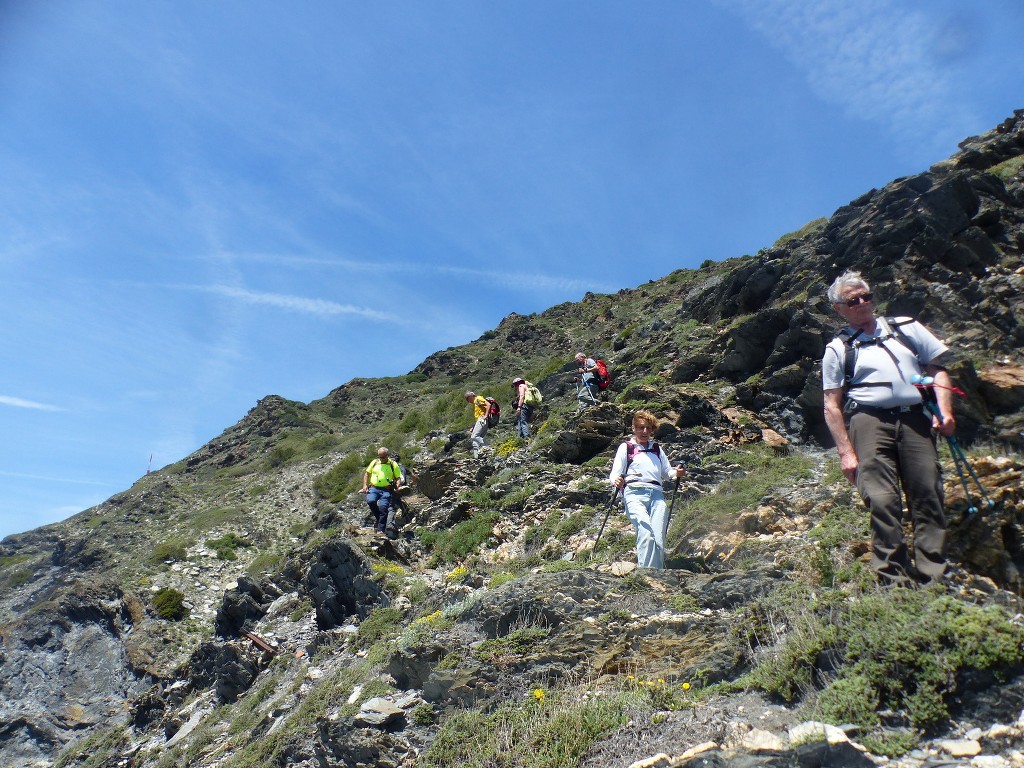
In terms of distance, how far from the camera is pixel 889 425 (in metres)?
4.08

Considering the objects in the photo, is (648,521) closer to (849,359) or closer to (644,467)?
(644,467)

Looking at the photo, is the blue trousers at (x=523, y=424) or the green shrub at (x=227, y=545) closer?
the blue trousers at (x=523, y=424)

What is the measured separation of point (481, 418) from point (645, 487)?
37.6 ft

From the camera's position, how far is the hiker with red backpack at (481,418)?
17.7m

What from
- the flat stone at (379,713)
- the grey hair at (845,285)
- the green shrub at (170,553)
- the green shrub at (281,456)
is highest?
the green shrub at (281,456)

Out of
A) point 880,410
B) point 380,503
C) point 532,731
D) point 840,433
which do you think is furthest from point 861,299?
point 380,503

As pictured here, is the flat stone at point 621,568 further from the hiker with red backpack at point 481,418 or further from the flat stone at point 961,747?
the hiker with red backpack at point 481,418

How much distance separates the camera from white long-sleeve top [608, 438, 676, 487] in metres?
6.80

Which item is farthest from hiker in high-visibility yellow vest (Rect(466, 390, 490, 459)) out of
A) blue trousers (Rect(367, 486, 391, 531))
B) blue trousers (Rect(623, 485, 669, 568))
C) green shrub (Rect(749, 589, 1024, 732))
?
green shrub (Rect(749, 589, 1024, 732))

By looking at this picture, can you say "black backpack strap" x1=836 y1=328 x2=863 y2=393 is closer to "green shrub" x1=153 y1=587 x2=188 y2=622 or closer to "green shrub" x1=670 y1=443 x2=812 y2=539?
"green shrub" x1=670 y1=443 x2=812 y2=539

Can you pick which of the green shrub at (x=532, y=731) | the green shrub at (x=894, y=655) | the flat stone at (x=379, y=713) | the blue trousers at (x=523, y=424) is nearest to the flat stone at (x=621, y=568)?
the green shrub at (x=532, y=731)

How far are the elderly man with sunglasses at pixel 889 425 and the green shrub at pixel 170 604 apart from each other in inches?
755

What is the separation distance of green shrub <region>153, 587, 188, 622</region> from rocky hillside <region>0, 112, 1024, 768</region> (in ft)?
0.27

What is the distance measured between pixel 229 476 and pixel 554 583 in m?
31.5
